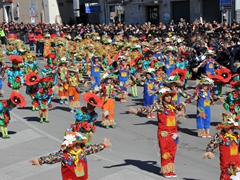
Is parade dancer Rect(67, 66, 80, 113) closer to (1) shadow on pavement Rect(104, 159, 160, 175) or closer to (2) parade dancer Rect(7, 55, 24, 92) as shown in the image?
(2) parade dancer Rect(7, 55, 24, 92)

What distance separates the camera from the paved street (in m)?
10.6

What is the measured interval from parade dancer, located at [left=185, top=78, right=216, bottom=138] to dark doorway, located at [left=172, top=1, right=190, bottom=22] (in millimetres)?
24206

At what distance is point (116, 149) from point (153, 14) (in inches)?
1123

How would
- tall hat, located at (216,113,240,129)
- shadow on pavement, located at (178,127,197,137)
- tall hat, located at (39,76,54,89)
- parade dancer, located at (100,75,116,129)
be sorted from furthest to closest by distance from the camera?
tall hat, located at (39,76,54,89) → parade dancer, located at (100,75,116,129) → shadow on pavement, located at (178,127,197,137) → tall hat, located at (216,113,240,129)

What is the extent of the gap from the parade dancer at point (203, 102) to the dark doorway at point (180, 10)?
79.4 feet

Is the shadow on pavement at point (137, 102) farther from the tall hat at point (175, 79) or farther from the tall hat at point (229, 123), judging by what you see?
the tall hat at point (229, 123)

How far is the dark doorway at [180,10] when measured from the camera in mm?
36875

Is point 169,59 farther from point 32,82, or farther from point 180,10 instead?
point 180,10

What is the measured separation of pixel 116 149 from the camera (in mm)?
12555

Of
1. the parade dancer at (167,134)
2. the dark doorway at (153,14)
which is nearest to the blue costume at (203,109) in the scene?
the parade dancer at (167,134)

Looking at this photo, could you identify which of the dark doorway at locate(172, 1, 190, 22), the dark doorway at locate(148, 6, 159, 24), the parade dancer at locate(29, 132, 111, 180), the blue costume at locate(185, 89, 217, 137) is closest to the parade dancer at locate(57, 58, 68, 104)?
the blue costume at locate(185, 89, 217, 137)

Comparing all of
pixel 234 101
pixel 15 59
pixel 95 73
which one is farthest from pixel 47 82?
pixel 234 101

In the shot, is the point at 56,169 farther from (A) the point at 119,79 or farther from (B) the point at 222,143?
(A) the point at 119,79

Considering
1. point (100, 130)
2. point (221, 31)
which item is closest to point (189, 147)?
point (100, 130)
